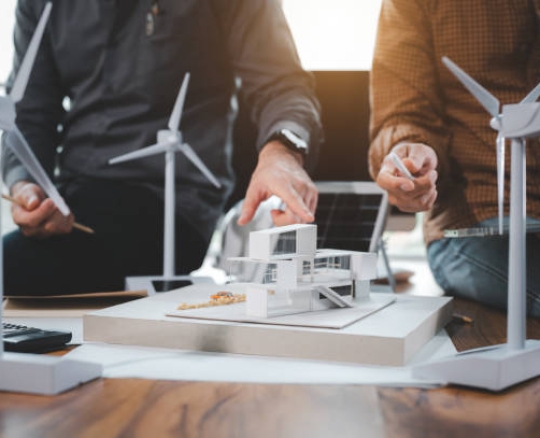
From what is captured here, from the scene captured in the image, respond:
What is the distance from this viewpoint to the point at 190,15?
1512 mm

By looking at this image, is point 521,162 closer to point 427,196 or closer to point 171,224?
point 427,196

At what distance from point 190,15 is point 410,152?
2.39ft

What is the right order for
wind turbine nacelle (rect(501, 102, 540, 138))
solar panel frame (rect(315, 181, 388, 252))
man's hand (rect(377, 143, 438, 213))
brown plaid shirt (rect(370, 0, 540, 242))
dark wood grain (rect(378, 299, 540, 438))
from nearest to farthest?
dark wood grain (rect(378, 299, 540, 438)), wind turbine nacelle (rect(501, 102, 540, 138)), man's hand (rect(377, 143, 438, 213)), brown plaid shirt (rect(370, 0, 540, 242)), solar panel frame (rect(315, 181, 388, 252))

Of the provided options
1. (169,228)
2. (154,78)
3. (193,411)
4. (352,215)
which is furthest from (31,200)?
(193,411)

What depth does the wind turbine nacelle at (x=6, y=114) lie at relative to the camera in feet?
1.98

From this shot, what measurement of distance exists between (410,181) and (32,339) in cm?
60

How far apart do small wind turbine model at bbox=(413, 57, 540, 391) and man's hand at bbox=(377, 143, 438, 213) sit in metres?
0.34

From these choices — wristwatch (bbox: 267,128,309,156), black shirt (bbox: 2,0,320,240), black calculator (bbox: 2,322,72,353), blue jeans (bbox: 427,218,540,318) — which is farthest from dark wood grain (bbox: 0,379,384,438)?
black shirt (bbox: 2,0,320,240)

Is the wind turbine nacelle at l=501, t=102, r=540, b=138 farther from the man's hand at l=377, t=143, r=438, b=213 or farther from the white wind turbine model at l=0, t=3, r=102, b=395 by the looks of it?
the white wind turbine model at l=0, t=3, r=102, b=395

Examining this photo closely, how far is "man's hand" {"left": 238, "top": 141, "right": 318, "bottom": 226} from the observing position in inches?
39.0

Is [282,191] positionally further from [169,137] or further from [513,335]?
[513,335]

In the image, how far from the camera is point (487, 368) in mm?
566

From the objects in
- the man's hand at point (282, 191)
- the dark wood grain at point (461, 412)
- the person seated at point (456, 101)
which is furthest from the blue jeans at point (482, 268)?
the dark wood grain at point (461, 412)

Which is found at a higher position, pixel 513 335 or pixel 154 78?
pixel 154 78
